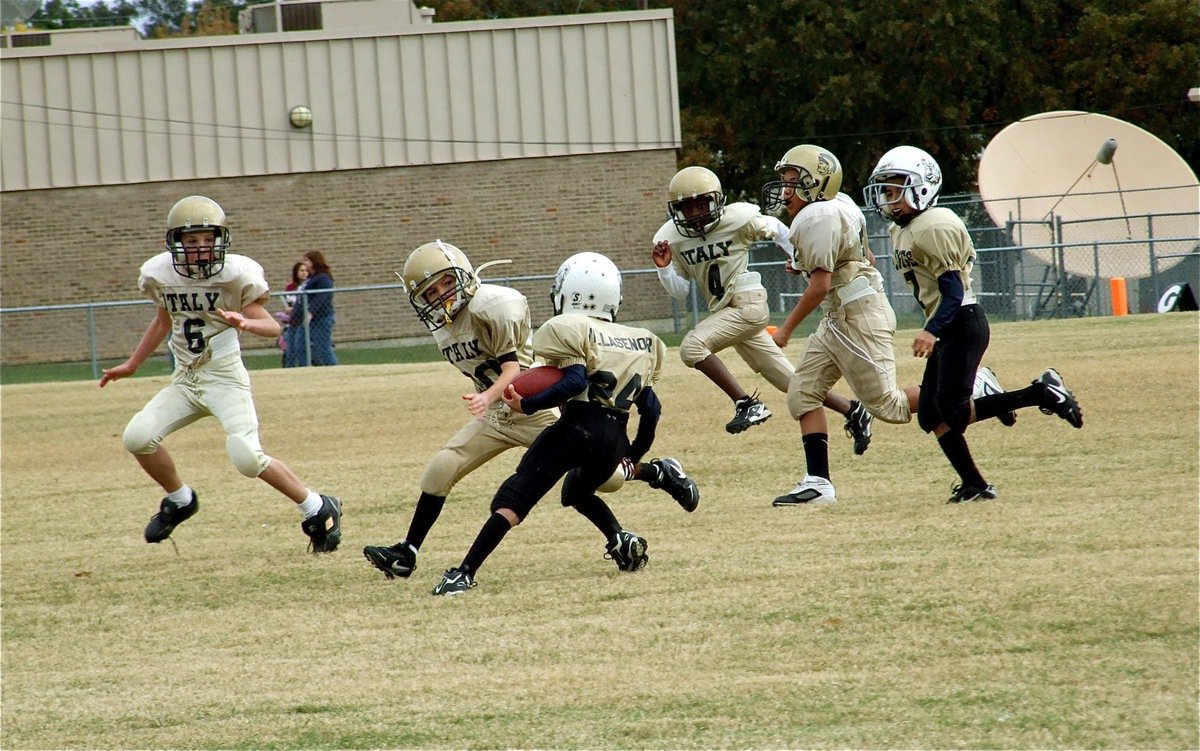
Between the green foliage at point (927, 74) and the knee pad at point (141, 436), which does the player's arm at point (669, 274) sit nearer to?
the knee pad at point (141, 436)

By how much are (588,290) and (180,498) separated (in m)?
3.14

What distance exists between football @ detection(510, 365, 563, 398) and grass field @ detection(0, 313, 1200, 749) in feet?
3.01

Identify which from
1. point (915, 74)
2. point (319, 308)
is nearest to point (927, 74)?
point (915, 74)

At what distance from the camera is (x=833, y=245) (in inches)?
328

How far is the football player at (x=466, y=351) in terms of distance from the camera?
708cm

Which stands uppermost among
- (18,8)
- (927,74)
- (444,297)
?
(18,8)

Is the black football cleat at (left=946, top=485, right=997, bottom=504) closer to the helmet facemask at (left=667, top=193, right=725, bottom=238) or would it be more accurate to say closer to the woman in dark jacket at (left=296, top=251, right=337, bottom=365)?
the helmet facemask at (left=667, top=193, right=725, bottom=238)

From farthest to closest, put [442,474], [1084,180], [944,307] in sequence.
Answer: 1. [1084,180]
2. [944,307]
3. [442,474]

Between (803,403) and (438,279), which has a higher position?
→ (438,279)

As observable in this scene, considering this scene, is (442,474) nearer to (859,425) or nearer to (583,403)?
(583,403)

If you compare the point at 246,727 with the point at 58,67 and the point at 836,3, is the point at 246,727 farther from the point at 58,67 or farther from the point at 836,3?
the point at 836,3

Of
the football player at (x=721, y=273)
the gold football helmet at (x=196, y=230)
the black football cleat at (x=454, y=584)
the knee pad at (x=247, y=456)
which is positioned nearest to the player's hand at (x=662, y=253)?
the football player at (x=721, y=273)

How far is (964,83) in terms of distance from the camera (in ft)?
122

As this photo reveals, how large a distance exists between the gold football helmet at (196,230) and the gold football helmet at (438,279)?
155cm
